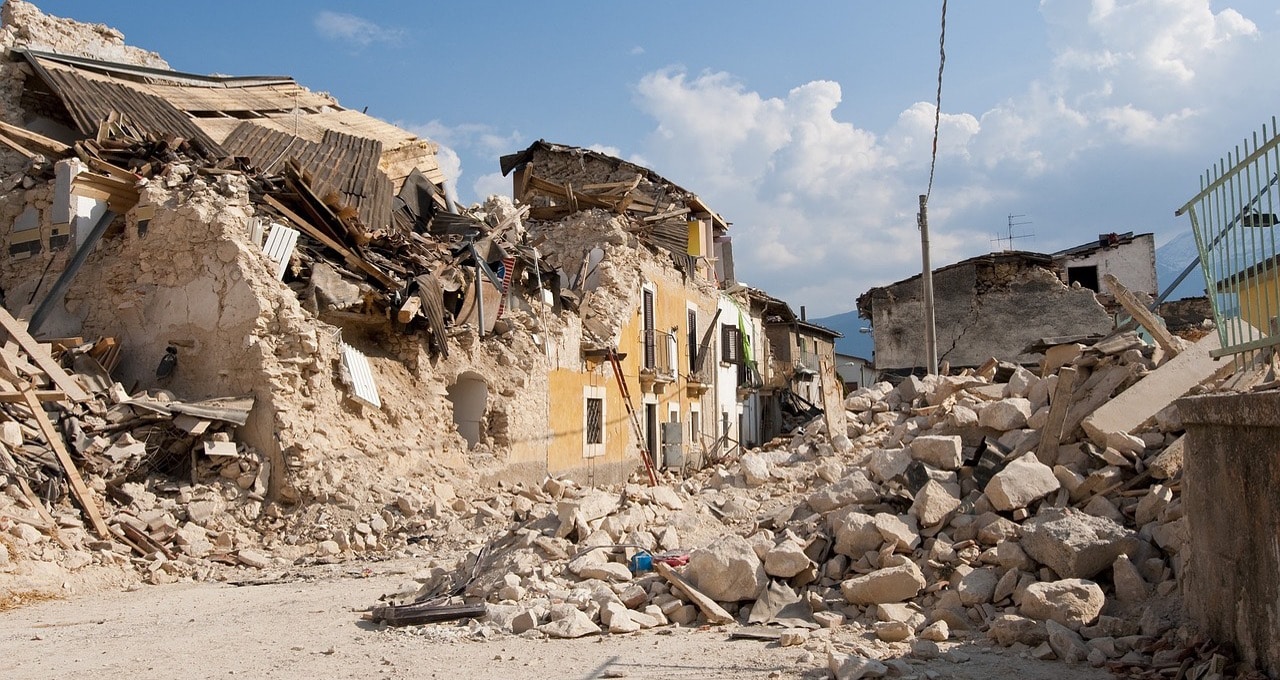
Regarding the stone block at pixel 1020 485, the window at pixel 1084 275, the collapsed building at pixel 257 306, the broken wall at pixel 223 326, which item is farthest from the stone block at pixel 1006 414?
the window at pixel 1084 275

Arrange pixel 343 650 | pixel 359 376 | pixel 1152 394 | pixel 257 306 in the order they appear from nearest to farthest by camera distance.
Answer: pixel 343 650
pixel 1152 394
pixel 257 306
pixel 359 376

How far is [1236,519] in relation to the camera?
438 cm

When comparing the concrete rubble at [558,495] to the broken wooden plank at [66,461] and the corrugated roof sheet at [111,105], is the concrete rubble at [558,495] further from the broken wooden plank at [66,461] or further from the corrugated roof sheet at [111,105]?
the corrugated roof sheet at [111,105]

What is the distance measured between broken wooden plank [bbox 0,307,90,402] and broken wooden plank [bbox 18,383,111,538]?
1.49ft

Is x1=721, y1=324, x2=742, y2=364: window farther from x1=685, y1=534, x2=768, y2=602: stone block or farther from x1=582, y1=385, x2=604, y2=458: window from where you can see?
x1=685, y1=534, x2=768, y2=602: stone block

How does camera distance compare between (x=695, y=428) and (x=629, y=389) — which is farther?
(x=695, y=428)

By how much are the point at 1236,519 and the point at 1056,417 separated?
3085 mm

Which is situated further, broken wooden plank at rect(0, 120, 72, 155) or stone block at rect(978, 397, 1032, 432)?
broken wooden plank at rect(0, 120, 72, 155)

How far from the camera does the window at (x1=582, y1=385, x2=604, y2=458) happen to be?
727 inches

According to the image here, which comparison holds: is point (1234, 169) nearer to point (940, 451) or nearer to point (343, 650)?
point (940, 451)

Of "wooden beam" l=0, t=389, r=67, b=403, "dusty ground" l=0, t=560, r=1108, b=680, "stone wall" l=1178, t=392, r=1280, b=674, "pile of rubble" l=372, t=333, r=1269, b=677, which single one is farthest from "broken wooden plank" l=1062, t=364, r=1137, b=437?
"wooden beam" l=0, t=389, r=67, b=403

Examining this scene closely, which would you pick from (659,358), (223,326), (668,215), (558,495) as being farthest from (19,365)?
(668,215)

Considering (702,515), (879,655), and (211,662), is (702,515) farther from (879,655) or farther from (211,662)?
(211,662)

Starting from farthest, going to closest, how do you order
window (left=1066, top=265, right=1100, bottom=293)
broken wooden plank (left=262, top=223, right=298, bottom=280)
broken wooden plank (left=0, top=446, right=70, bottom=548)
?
window (left=1066, top=265, right=1100, bottom=293)
broken wooden plank (left=262, top=223, right=298, bottom=280)
broken wooden plank (left=0, top=446, right=70, bottom=548)
